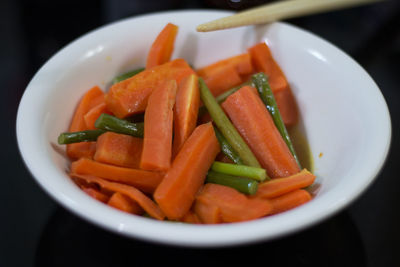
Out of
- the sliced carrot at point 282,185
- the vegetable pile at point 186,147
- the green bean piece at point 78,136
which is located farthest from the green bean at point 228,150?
the green bean piece at point 78,136

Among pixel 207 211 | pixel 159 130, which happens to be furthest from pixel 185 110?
pixel 207 211

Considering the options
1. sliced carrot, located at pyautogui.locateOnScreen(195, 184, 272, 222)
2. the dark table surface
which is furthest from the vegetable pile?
the dark table surface

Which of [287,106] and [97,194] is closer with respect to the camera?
[97,194]

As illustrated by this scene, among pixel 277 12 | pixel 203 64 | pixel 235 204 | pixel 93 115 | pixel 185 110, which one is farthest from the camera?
pixel 203 64

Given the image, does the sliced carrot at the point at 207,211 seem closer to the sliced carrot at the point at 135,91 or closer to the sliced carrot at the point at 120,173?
the sliced carrot at the point at 120,173

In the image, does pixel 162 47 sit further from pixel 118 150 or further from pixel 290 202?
pixel 290 202

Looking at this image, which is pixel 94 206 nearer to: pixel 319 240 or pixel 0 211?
pixel 0 211

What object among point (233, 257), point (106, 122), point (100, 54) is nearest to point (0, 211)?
point (106, 122)
